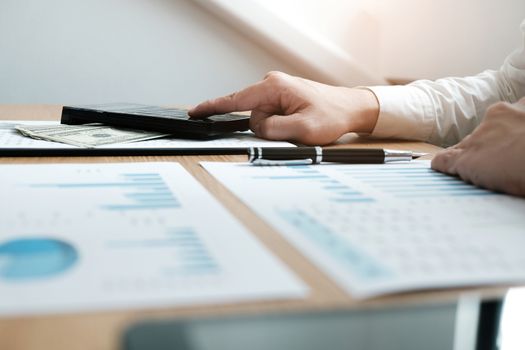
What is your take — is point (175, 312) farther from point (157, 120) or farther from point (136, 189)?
Result: point (157, 120)

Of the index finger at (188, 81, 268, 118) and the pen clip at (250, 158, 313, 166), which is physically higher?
the index finger at (188, 81, 268, 118)

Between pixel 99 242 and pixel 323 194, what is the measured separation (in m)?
0.21

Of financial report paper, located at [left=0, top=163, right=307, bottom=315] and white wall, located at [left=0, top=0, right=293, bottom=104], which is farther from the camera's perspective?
white wall, located at [left=0, top=0, right=293, bottom=104]

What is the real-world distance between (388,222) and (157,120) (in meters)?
0.47

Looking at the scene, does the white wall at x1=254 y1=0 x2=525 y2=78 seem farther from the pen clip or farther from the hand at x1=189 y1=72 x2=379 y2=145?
the pen clip

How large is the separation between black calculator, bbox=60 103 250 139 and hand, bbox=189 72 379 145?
24mm

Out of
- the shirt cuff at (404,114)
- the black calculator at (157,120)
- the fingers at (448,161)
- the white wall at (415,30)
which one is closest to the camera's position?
the fingers at (448,161)

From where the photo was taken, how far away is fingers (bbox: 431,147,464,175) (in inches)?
26.1

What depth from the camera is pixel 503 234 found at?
438 mm

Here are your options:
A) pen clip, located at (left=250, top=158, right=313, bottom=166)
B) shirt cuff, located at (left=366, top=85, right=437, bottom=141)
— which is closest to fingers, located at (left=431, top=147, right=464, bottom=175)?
pen clip, located at (left=250, top=158, right=313, bottom=166)

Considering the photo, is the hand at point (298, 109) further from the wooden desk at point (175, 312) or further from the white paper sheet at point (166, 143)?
the wooden desk at point (175, 312)

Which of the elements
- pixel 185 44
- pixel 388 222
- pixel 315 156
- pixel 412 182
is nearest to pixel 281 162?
pixel 315 156

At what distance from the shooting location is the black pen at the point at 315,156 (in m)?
0.68

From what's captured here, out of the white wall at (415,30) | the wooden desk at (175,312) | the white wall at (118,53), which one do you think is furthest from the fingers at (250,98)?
→ the white wall at (118,53)
